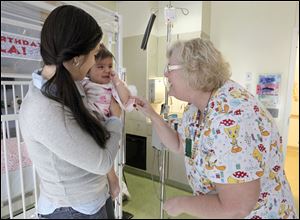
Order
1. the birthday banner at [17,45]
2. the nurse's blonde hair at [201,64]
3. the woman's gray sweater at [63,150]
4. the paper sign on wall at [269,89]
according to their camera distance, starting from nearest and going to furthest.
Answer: the woman's gray sweater at [63,150] → the nurse's blonde hair at [201,64] → the paper sign on wall at [269,89] → the birthday banner at [17,45]

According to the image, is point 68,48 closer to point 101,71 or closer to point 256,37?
point 101,71

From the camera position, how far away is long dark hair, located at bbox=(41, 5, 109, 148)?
1.51 feet

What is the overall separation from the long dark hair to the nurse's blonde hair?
0.80 feet

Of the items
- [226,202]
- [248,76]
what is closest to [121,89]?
[226,202]

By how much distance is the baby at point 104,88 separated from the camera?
1.91 ft

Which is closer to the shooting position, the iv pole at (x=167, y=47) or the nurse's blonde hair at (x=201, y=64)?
the nurse's blonde hair at (x=201, y=64)

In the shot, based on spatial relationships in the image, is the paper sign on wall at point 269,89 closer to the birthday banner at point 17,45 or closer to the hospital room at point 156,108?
the hospital room at point 156,108

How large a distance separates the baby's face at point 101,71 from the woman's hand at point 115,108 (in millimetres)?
65

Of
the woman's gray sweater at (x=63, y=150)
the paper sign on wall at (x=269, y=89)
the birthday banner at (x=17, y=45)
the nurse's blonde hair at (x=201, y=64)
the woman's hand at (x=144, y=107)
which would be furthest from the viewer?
the birthday banner at (x=17, y=45)

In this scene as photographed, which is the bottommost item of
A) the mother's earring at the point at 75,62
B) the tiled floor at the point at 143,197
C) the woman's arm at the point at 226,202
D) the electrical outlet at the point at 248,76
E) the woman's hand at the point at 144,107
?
the tiled floor at the point at 143,197

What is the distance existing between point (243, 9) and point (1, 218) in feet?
6.08

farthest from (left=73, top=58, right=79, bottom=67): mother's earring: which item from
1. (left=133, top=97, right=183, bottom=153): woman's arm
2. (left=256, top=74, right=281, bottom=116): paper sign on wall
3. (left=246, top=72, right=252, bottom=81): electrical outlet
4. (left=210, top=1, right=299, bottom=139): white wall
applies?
(left=246, top=72, right=252, bottom=81): electrical outlet

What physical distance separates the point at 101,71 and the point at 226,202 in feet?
1.62

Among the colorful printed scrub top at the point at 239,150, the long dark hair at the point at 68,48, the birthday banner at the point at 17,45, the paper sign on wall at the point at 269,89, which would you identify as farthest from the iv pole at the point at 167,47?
the birthday banner at the point at 17,45
